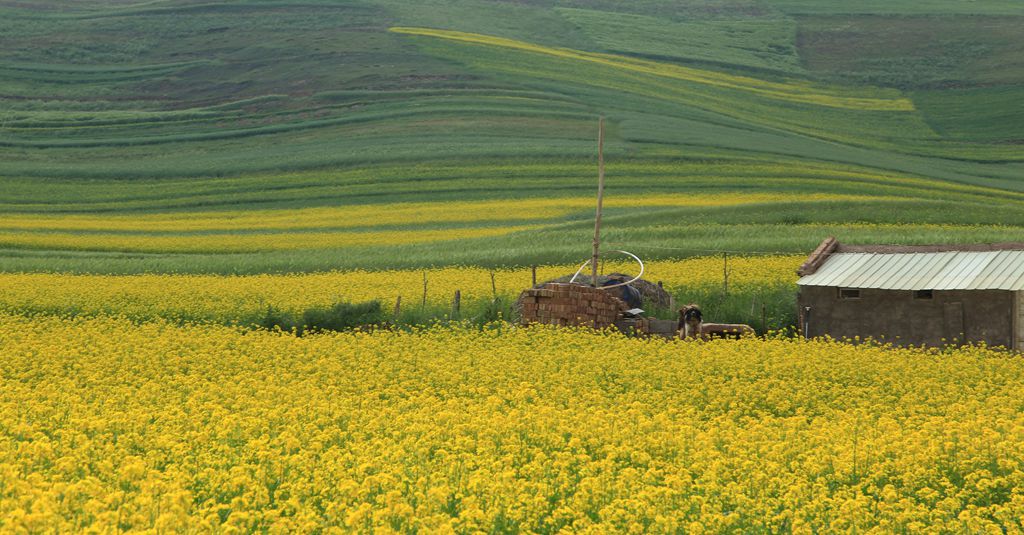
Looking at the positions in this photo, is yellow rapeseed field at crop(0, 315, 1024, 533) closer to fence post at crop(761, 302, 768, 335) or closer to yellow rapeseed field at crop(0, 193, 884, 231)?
fence post at crop(761, 302, 768, 335)

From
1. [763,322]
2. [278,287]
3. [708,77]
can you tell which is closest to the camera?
[763,322]

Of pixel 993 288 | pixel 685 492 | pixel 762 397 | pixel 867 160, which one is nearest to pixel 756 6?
pixel 867 160

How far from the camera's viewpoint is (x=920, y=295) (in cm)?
2600

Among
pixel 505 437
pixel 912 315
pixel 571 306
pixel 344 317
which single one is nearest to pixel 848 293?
pixel 912 315

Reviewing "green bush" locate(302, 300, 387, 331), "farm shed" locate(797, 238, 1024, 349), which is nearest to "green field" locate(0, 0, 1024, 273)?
"farm shed" locate(797, 238, 1024, 349)

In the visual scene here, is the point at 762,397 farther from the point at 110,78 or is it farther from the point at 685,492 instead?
the point at 110,78

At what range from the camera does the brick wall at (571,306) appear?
88.8ft

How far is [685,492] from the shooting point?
1153 cm

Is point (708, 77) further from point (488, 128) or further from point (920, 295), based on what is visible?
point (920, 295)

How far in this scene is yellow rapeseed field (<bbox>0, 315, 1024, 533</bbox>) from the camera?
1032 centimetres

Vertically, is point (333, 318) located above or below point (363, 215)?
above

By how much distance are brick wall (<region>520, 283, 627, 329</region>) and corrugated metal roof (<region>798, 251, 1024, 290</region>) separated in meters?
4.87

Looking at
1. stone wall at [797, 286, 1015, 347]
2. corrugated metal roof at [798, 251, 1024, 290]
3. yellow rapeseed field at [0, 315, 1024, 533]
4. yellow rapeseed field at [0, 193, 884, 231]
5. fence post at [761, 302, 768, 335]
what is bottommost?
yellow rapeseed field at [0, 193, 884, 231]

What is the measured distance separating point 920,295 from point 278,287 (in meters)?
18.7
